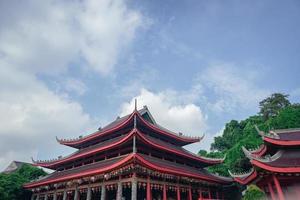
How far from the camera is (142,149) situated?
75.4 feet

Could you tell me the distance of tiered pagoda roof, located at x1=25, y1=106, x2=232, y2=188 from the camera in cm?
2048

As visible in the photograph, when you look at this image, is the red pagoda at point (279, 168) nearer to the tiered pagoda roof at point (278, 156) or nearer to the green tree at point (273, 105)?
the tiered pagoda roof at point (278, 156)

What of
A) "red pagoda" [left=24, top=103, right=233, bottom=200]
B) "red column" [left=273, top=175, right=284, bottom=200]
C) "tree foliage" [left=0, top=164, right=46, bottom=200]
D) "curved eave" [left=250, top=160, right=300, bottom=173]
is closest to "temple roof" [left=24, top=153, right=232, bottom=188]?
"red pagoda" [left=24, top=103, right=233, bottom=200]

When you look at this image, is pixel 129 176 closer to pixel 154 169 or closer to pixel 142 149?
pixel 154 169

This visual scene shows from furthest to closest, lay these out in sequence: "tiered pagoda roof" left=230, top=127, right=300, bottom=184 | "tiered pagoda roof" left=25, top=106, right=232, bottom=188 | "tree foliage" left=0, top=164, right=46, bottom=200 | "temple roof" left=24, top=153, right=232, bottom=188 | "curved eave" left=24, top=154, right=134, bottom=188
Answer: "tree foliage" left=0, top=164, right=46, bottom=200
"tiered pagoda roof" left=25, top=106, right=232, bottom=188
"temple roof" left=24, top=153, right=232, bottom=188
"curved eave" left=24, top=154, right=134, bottom=188
"tiered pagoda roof" left=230, top=127, right=300, bottom=184

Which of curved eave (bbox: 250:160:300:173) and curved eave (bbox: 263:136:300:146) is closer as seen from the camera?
curved eave (bbox: 250:160:300:173)

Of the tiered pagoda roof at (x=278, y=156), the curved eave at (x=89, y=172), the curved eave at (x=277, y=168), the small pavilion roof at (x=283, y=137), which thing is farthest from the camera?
the curved eave at (x=89, y=172)

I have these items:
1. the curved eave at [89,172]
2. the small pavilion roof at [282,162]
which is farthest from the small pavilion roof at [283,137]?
the curved eave at [89,172]

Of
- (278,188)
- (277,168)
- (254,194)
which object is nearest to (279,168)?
(277,168)

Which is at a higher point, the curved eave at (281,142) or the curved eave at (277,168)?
the curved eave at (281,142)

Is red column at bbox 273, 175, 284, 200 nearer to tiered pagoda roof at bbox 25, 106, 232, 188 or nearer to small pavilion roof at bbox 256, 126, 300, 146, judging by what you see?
small pavilion roof at bbox 256, 126, 300, 146

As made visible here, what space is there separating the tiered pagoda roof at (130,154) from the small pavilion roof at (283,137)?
770 centimetres

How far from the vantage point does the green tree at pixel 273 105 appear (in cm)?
5462

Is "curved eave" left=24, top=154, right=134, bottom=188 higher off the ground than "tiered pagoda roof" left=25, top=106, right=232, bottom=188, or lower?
lower
